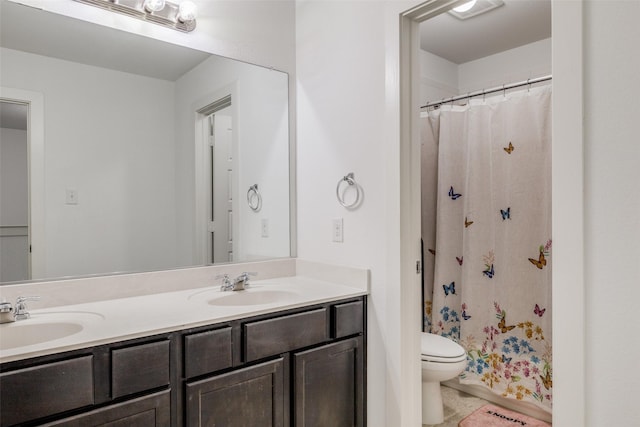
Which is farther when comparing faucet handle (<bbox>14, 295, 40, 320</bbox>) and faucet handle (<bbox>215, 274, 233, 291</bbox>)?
faucet handle (<bbox>215, 274, 233, 291</bbox>)

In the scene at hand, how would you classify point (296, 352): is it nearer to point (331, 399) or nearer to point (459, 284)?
point (331, 399)

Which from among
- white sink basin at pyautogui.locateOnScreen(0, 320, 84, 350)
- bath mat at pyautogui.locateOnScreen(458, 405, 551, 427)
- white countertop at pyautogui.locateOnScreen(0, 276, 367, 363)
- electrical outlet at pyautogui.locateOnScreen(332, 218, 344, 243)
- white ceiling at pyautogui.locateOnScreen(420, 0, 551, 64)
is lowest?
bath mat at pyautogui.locateOnScreen(458, 405, 551, 427)

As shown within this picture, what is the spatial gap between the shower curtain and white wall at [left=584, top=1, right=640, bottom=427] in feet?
4.17

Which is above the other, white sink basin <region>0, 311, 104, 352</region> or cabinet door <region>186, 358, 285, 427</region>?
white sink basin <region>0, 311, 104, 352</region>

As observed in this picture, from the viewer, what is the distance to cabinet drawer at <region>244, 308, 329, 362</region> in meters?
1.49

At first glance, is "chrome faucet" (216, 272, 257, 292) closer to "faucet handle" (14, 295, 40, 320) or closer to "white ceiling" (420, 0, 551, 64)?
"faucet handle" (14, 295, 40, 320)

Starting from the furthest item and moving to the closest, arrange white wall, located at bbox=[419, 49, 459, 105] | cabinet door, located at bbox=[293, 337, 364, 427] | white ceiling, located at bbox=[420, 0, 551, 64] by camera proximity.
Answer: white wall, located at bbox=[419, 49, 459, 105] < white ceiling, located at bbox=[420, 0, 551, 64] < cabinet door, located at bbox=[293, 337, 364, 427]

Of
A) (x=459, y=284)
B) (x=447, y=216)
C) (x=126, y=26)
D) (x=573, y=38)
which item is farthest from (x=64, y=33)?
(x=459, y=284)

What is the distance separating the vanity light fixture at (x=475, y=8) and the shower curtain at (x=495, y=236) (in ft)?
1.89

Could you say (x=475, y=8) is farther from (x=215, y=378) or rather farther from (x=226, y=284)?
(x=215, y=378)

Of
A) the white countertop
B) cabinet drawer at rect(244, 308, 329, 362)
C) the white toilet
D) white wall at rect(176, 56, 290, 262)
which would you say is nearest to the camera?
the white countertop

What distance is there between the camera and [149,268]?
1813 millimetres

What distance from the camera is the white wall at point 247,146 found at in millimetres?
1971

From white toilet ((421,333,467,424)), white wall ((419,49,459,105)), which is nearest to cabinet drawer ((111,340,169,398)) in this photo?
white toilet ((421,333,467,424))
